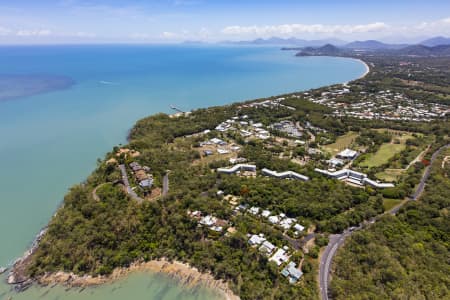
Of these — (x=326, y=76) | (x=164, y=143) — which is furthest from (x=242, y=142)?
(x=326, y=76)

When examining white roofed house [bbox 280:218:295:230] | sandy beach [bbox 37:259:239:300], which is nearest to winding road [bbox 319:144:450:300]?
white roofed house [bbox 280:218:295:230]

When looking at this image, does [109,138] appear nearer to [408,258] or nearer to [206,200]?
[206,200]

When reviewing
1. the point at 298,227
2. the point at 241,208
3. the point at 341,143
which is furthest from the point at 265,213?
the point at 341,143

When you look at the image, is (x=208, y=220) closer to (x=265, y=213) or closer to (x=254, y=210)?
(x=254, y=210)

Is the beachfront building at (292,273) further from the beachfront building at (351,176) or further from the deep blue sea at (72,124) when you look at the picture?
the beachfront building at (351,176)

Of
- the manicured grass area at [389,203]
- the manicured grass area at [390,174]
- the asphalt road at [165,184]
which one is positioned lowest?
the manicured grass area at [389,203]

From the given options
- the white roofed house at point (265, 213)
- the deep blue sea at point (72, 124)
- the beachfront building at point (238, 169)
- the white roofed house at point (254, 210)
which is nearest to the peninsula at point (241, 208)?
the white roofed house at point (254, 210)
